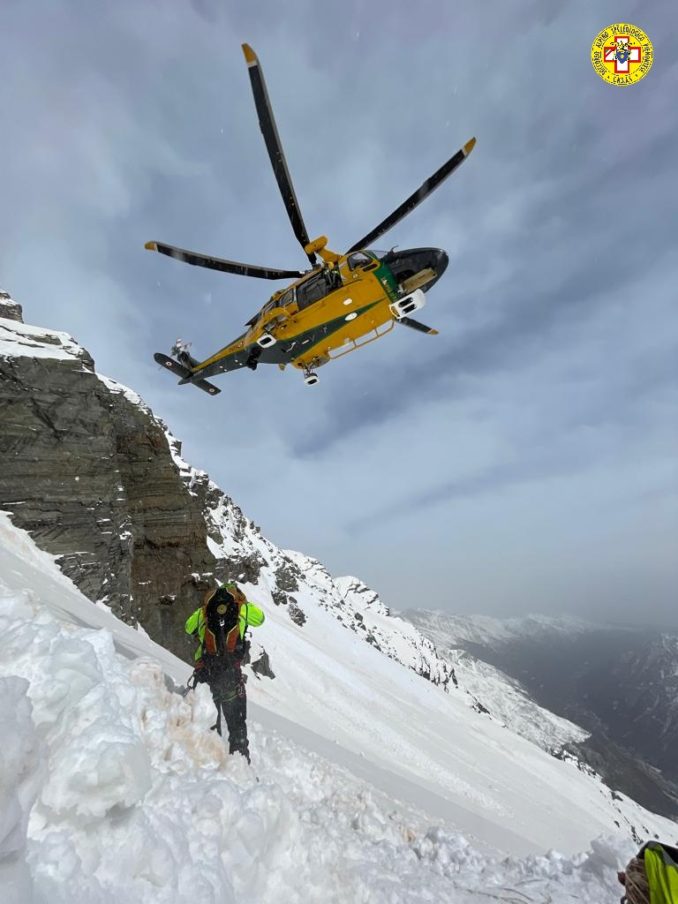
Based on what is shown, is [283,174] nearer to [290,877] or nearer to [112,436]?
[290,877]

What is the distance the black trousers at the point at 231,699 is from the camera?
20.0 feet

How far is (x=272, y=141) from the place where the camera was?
9547 mm

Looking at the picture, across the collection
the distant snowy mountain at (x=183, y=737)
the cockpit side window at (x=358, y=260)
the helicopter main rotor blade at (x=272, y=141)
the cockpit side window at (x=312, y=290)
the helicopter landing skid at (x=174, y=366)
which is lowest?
the distant snowy mountain at (x=183, y=737)

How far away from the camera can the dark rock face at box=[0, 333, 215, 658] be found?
647 inches

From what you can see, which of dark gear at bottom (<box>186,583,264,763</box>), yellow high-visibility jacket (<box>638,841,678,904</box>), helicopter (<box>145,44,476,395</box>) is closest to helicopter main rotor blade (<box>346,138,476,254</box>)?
helicopter (<box>145,44,476,395</box>)

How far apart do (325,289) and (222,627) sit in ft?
28.0

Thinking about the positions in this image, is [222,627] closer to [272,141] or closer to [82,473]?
[272,141]

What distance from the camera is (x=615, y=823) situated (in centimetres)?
4428

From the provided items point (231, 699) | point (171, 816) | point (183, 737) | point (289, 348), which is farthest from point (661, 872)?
point (289, 348)

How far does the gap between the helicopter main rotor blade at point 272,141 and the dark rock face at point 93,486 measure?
1229 centimetres

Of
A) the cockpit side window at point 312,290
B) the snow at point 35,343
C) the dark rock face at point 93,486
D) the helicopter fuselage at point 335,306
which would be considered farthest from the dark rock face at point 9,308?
the cockpit side window at point 312,290

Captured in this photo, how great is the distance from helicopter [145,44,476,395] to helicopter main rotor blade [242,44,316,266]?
17mm

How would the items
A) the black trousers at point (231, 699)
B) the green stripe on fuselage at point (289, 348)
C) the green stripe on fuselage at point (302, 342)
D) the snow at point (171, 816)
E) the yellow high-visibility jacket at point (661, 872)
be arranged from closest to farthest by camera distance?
the snow at point (171, 816), the yellow high-visibility jacket at point (661, 872), the black trousers at point (231, 699), the green stripe on fuselage at point (302, 342), the green stripe on fuselage at point (289, 348)

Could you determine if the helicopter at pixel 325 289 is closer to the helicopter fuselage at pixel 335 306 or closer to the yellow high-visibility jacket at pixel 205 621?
the helicopter fuselage at pixel 335 306
